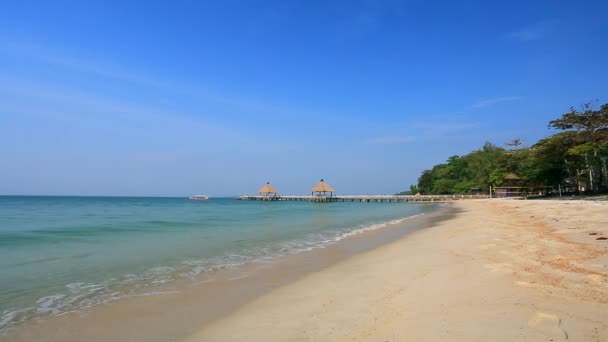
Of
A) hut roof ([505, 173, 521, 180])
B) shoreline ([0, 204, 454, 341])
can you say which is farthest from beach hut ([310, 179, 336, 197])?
shoreline ([0, 204, 454, 341])

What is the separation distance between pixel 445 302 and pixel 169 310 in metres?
3.65

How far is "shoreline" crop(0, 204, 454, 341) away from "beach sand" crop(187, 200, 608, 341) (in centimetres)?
34

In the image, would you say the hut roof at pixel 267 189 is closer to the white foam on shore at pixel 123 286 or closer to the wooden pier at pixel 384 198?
the wooden pier at pixel 384 198

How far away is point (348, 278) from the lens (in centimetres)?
630

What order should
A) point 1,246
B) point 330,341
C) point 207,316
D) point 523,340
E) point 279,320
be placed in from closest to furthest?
point 523,340 → point 330,341 → point 279,320 → point 207,316 → point 1,246

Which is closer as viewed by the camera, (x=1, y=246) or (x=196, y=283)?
(x=196, y=283)

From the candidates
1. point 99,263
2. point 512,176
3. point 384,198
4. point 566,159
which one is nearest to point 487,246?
point 99,263

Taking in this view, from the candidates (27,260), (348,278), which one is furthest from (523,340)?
(27,260)

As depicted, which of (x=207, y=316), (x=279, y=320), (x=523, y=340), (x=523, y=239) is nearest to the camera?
(x=523, y=340)

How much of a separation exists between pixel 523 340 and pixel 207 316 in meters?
3.51

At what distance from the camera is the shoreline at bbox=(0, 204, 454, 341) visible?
3.95m

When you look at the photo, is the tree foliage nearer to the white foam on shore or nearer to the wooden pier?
the wooden pier

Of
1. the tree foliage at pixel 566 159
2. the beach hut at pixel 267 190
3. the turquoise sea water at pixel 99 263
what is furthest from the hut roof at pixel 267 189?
the turquoise sea water at pixel 99 263

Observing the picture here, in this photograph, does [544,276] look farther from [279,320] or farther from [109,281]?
[109,281]
